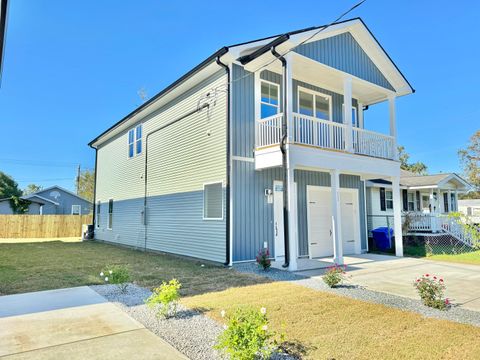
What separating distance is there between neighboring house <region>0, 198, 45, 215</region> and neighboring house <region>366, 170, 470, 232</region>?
1211 inches

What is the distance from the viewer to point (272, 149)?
9.03 m

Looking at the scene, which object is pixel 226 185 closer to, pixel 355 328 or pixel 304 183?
pixel 304 183

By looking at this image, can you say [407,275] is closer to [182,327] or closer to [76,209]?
[182,327]

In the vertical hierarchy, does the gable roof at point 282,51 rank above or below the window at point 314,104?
above

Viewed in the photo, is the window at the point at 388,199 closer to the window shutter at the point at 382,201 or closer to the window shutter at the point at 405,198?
the window shutter at the point at 382,201

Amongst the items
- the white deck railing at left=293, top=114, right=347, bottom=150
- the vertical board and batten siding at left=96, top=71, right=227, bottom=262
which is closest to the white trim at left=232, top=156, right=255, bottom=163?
the vertical board and batten siding at left=96, top=71, right=227, bottom=262

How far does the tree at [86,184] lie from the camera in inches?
1820

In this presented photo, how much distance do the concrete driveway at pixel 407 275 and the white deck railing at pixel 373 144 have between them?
3.75 metres

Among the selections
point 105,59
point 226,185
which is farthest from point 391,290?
point 105,59

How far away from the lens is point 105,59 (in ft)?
74.5

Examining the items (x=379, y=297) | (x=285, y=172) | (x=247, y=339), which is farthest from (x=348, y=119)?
(x=247, y=339)

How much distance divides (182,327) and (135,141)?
1300 centimetres

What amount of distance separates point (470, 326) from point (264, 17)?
10590 millimetres

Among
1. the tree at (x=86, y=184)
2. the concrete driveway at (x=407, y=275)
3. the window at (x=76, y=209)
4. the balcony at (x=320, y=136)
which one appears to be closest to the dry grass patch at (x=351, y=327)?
the concrete driveway at (x=407, y=275)
